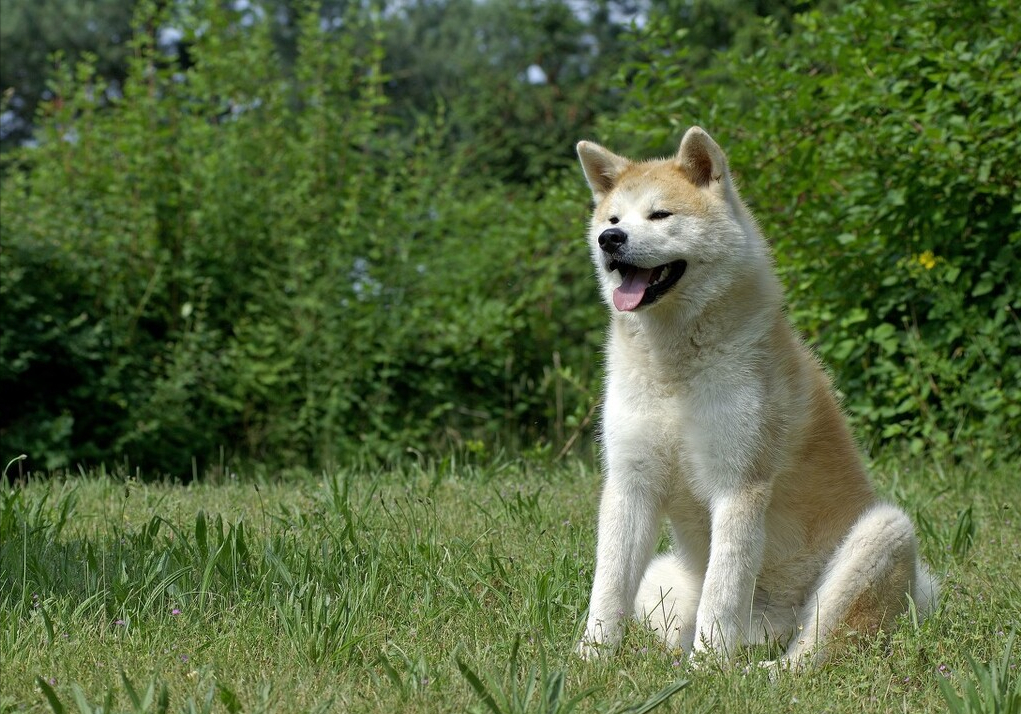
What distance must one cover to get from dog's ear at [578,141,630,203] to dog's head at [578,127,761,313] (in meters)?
0.20

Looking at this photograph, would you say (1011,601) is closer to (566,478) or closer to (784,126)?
(566,478)

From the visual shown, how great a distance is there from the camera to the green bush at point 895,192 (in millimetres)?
6156

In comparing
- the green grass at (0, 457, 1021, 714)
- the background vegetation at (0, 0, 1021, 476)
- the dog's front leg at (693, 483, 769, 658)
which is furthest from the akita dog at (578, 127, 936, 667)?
the background vegetation at (0, 0, 1021, 476)

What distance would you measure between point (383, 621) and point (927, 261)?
4.36m

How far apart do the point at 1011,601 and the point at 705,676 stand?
1.37 metres

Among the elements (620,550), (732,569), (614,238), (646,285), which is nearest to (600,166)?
(614,238)

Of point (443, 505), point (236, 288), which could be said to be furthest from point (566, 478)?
point (236, 288)

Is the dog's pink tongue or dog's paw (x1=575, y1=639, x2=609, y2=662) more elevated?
the dog's pink tongue

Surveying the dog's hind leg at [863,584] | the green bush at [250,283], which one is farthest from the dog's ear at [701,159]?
the green bush at [250,283]

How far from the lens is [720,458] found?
11.1 ft

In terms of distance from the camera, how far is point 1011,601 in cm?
375

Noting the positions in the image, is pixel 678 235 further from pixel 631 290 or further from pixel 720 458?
pixel 720 458

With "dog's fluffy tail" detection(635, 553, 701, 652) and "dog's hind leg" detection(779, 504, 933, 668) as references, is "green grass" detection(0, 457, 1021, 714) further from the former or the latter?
"dog's fluffy tail" detection(635, 553, 701, 652)

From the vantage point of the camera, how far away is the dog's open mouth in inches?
141
